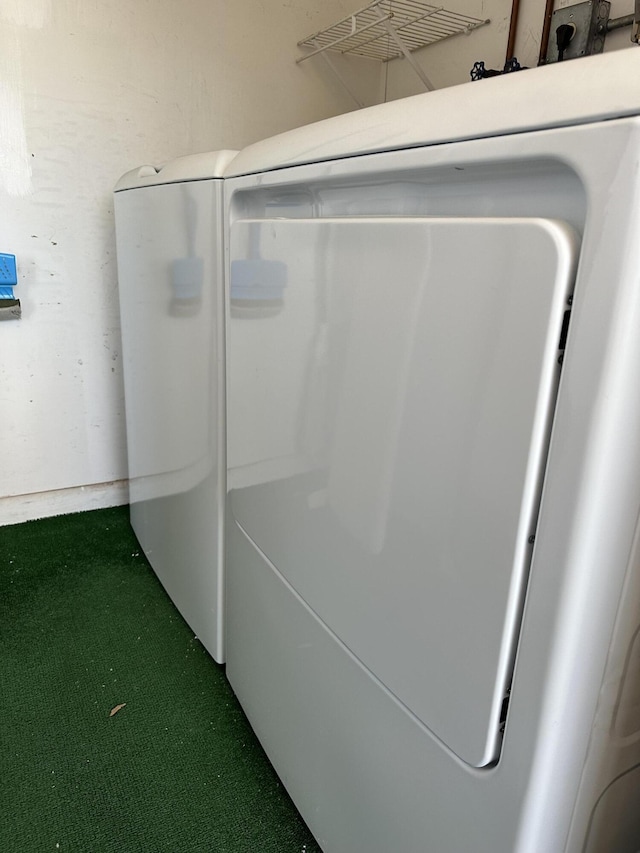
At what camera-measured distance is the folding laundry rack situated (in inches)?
56.9

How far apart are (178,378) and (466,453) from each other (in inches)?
31.6

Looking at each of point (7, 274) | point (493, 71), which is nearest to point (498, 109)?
point (493, 71)

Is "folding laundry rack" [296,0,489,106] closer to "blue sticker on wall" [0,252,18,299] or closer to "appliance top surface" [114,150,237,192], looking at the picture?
"appliance top surface" [114,150,237,192]

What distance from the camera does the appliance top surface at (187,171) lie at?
953mm

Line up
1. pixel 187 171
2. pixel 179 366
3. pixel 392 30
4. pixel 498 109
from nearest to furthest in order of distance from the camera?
pixel 498 109
pixel 187 171
pixel 179 366
pixel 392 30

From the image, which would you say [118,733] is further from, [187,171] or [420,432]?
[187,171]

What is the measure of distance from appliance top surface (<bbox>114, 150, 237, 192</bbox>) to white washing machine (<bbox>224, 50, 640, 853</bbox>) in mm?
165

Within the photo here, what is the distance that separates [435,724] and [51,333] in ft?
4.71

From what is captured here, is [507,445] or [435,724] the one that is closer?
[507,445]

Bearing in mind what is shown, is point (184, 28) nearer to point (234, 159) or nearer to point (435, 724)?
point (234, 159)

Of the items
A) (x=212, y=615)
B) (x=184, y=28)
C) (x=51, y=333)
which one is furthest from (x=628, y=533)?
(x=184, y=28)

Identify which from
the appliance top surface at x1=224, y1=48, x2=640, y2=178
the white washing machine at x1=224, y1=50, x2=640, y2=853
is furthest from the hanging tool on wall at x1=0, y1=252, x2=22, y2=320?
the appliance top surface at x1=224, y1=48, x2=640, y2=178

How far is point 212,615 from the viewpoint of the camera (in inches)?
46.1

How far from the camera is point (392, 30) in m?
1.45
